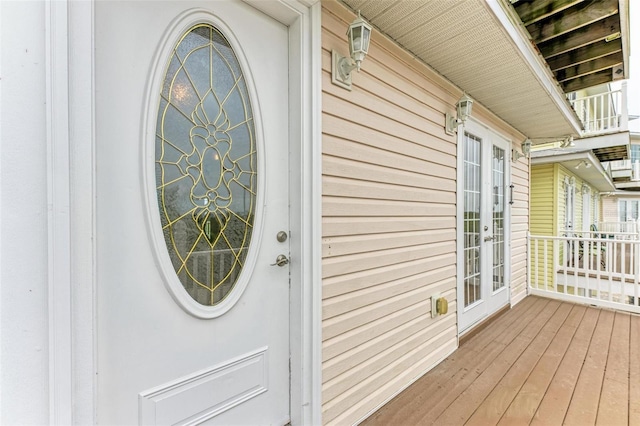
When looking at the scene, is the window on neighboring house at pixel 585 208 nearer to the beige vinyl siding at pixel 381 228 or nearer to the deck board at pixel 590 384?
the deck board at pixel 590 384

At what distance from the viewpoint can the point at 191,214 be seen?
1.21 m

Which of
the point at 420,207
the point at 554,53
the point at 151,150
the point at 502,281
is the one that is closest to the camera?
the point at 151,150

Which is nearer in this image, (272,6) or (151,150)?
(151,150)

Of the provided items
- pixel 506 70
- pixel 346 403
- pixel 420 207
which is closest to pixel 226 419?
pixel 346 403

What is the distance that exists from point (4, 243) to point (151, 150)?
0.50 m

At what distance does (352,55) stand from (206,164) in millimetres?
995

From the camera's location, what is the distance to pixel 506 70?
242 centimetres

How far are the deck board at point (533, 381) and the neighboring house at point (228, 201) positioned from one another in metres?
0.19

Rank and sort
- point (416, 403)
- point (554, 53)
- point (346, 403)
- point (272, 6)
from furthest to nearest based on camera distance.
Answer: point (554, 53)
point (416, 403)
point (346, 403)
point (272, 6)

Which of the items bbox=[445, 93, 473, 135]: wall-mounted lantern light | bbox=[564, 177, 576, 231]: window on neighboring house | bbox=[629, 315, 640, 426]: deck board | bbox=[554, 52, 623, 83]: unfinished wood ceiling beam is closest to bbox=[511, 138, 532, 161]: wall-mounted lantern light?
bbox=[554, 52, 623, 83]: unfinished wood ceiling beam

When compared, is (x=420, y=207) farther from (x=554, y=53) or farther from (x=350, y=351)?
(x=554, y=53)

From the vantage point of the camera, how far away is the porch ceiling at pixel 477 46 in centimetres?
173

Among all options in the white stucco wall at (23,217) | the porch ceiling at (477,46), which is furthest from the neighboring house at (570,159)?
the white stucco wall at (23,217)

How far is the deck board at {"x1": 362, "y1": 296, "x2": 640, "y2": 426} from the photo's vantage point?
1803mm
